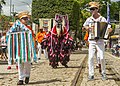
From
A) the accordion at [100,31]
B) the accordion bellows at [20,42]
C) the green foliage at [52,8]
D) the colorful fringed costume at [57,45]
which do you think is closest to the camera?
the accordion bellows at [20,42]

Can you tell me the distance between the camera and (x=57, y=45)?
47.9ft

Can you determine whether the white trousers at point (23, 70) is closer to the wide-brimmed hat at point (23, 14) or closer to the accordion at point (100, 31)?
the wide-brimmed hat at point (23, 14)

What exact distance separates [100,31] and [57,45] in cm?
466

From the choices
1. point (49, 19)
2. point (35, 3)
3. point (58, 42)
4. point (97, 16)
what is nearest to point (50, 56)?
point (58, 42)

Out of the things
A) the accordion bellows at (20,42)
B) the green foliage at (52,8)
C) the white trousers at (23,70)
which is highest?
the green foliage at (52,8)

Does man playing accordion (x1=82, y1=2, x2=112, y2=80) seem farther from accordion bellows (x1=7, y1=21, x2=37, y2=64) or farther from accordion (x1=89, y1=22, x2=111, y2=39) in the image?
accordion bellows (x1=7, y1=21, x2=37, y2=64)

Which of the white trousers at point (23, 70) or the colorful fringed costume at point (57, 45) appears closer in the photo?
the white trousers at point (23, 70)

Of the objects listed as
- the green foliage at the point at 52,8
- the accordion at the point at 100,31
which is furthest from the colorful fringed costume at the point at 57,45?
the green foliage at the point at 52,8

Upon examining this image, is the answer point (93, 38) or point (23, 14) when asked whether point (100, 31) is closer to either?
point (93, 38)

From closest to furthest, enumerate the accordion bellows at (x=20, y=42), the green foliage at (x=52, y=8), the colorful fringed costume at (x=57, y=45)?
the accordion bellows at (x=20, y=42) < the colorful fringed costume at (x=57, y=45) < the green foliage at (x=52, y=8)

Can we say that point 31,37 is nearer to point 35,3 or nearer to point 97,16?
point 97,16

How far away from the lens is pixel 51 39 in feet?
47.3

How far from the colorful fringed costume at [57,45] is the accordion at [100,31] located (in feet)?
14.0

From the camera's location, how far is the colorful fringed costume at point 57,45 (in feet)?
47.2
